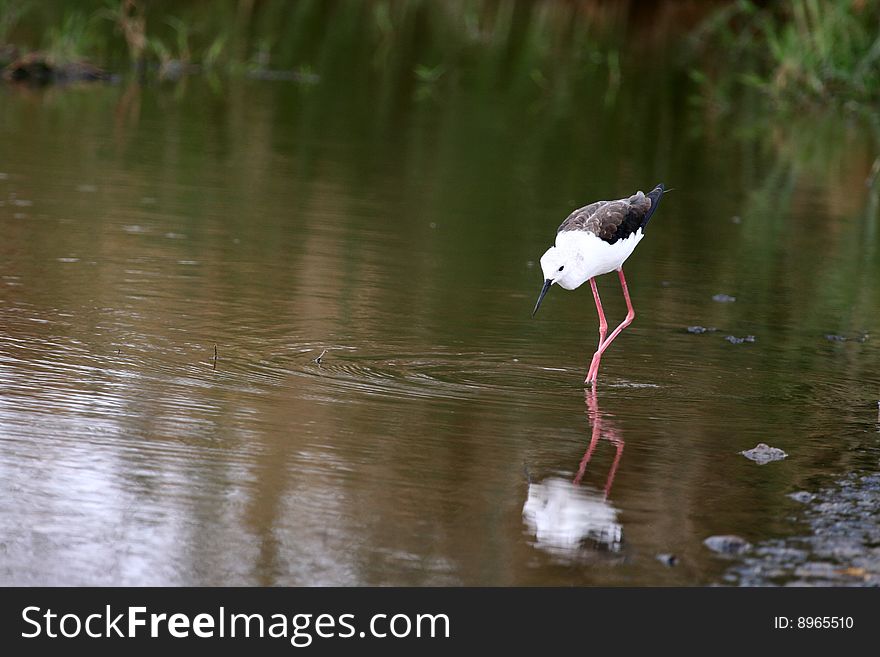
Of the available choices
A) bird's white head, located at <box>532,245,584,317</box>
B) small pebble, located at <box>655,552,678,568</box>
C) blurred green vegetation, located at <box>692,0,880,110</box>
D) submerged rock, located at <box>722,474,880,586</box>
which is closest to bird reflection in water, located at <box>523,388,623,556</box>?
small pebble, located at <box>655,552,678,568</box>

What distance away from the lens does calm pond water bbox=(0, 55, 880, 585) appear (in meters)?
5.59

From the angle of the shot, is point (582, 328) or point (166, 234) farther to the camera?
point (166, 234)

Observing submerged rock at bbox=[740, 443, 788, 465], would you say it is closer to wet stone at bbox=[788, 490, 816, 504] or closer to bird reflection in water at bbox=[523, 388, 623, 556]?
wet stone at bbox=[788, 490, 816, 504]

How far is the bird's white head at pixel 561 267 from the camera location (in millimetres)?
8250

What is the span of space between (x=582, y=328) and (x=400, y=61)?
16.7 metres

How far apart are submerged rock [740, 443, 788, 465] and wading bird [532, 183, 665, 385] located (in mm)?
1396

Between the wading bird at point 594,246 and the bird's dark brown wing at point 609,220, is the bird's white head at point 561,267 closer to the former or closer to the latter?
the wading bird at point 594,246

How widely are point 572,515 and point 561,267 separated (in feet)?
8.32

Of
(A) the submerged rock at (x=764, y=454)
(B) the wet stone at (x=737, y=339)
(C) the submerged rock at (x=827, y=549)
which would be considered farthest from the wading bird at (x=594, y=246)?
(C) the submerged rock at (x=827, y=549)

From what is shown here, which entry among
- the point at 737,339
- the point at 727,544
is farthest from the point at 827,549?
the point at 737,339

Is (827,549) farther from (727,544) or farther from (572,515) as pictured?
(572,515)
